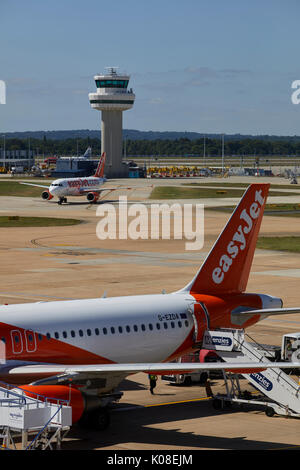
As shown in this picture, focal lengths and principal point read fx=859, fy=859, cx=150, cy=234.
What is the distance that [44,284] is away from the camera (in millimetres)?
65000

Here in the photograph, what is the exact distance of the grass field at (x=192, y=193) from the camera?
560 feet

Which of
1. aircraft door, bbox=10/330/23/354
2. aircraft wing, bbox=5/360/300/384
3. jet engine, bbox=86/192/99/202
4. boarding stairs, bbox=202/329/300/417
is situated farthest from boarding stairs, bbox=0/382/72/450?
jet engine, bbox=86/192/99/202

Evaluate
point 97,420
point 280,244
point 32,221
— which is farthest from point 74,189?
point 97,420

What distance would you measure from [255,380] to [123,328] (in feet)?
18.1

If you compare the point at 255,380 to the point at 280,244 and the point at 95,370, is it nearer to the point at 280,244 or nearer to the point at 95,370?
the point at 95,370

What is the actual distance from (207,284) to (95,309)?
670cm

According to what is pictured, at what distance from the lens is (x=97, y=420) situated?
3094cm

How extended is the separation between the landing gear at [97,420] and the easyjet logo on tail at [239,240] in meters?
9.44

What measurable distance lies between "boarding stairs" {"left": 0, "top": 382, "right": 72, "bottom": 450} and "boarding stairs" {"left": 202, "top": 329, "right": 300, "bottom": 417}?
8165mm

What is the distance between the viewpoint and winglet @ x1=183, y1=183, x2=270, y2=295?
37969 mm

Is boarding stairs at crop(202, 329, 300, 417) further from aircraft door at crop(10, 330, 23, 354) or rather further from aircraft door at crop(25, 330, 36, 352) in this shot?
aircraft door at crop(10, 330, 23, 354)

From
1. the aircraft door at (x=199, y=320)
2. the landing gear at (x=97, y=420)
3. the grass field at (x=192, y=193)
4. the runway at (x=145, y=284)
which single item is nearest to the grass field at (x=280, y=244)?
the runway at (x=145, y=284)
